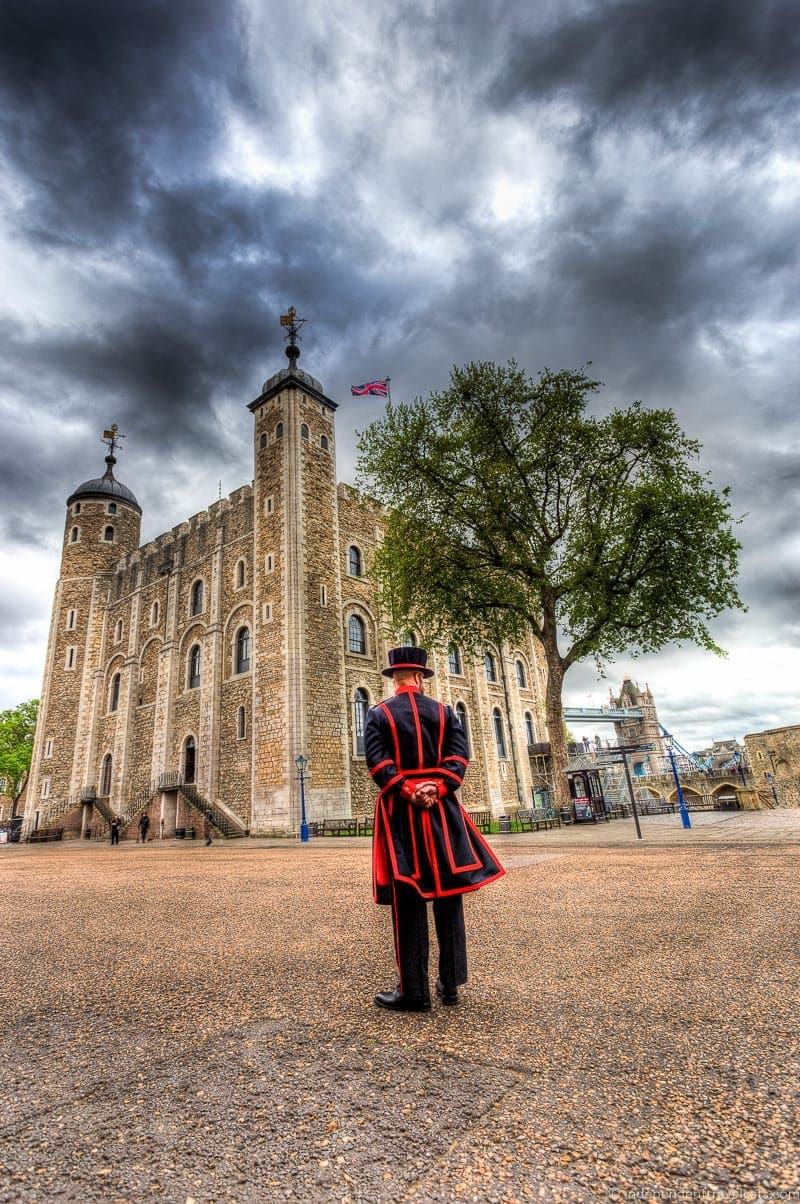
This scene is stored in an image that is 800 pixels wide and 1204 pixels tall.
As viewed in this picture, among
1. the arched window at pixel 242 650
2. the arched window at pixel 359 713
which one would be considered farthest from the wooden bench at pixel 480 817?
the arched window at pixel 242 650

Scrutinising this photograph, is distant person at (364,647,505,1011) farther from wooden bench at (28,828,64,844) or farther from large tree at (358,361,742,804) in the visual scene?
wooden bench at (28,828,64,844)

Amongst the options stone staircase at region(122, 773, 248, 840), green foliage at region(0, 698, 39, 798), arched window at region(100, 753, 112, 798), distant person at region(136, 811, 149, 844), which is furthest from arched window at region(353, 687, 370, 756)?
green foliage at region(0, 698, 39, 798)

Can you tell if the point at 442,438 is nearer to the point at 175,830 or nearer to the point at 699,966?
the point at 699,966

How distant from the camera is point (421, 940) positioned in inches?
110

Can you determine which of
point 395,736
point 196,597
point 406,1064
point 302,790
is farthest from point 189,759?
point 406,1064

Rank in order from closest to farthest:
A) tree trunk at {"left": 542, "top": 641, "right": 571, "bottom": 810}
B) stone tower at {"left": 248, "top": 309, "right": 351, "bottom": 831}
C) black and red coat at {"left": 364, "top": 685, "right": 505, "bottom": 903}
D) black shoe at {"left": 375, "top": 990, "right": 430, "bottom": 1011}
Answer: black shoe at {"left": 375, "top": 990, "right": 430, "bottom": 1011}
black and red coat at {"left": 364, "top": 685, "right": 505, "bottom": 903}
tree trunk at {"left": 542, "top": 641, "right": 571, "bottom": 810}
stone tower at {"left": 248, "top": 309, "right": 351, "bottom": 831}

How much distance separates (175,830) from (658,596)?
2118cm

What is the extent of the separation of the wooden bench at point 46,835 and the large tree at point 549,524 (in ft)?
78.9

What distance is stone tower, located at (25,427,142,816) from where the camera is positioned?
106 ft

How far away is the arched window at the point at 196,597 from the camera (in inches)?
1121

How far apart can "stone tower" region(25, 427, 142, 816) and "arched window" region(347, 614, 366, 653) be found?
14.3 metres

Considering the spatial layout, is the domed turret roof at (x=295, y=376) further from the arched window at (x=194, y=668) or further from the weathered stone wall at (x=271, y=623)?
the arched window at (x=194, y=668)

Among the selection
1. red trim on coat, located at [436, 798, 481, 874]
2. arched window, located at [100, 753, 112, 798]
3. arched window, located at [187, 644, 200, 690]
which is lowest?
red trim on coat, located at [436, 798, 481, 874]

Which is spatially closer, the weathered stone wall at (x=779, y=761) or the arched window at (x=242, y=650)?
the arched window at (x=242, y=650)
